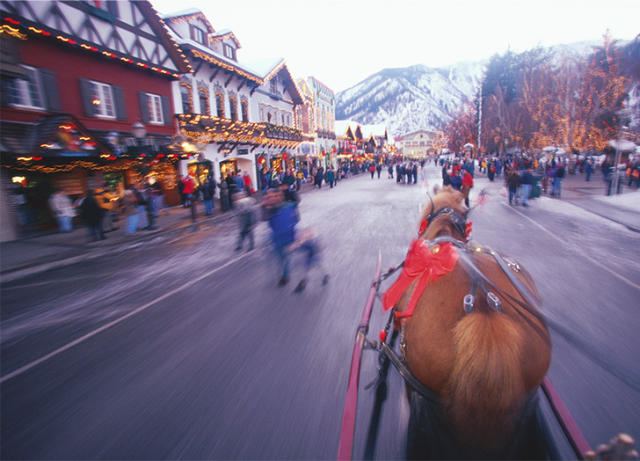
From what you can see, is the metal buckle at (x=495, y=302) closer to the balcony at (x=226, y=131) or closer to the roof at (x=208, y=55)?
the balcony at (x=226, y=131)

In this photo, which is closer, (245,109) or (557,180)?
(557,180)

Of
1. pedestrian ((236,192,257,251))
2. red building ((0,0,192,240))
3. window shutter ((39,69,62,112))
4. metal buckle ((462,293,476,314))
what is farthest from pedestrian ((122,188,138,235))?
metal buckle ((462,293,476,314))

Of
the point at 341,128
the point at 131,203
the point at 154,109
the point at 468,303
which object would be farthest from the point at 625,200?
the point at 341,128

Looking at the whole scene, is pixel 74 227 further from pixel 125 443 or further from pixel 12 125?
pixel 125 443

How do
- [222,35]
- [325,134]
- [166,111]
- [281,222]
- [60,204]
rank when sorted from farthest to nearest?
[325,134] → [222,35] → [166,111] → [60,204] → [281,222]

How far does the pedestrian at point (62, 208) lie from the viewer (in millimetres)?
11891

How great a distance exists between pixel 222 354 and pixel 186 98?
1841cm

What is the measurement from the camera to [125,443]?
108 inches

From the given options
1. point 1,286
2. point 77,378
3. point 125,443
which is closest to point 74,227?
point 1,286

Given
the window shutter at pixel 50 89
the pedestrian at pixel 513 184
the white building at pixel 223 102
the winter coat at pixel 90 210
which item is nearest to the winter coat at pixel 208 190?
the white building at pixel 223 102

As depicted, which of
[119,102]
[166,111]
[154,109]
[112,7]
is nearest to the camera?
[112,7]

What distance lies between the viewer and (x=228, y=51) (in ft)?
75.8

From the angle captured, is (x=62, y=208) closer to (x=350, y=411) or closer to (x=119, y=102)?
(x=119, y=102)

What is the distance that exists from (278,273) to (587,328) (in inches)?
198
